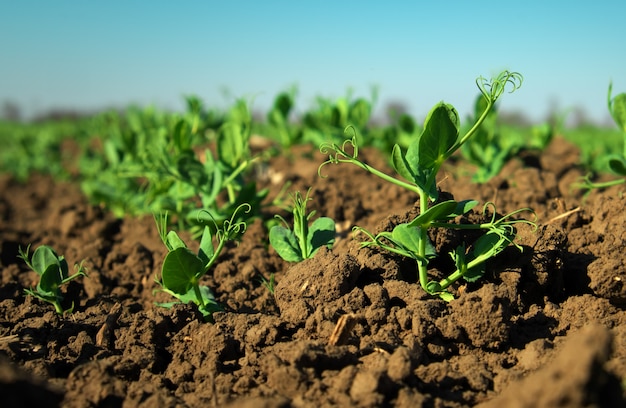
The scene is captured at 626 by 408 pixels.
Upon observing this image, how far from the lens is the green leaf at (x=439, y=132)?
86.7 inches

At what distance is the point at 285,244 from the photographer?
2721 millimetres

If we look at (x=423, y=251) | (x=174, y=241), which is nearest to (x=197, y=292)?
(x=174, y=241)

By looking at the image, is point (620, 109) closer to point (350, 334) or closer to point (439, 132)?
point (439, 132)

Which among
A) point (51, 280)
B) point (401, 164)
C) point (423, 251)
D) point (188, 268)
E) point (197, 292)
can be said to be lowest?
point (51, 280)

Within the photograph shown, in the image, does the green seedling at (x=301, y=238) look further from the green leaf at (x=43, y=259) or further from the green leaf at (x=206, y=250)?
the green leaf at (x=43, y=259)

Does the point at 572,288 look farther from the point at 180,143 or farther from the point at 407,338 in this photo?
the point at 180,143

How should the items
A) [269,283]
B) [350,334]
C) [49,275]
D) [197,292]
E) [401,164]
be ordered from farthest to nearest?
[269,283]
[49,275]
[197,292]
[401,164]
[350,334]

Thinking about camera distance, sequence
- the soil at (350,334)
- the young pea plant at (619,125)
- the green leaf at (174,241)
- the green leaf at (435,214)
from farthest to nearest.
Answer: the young pea plant at (619,125) → the green leaf at (174,241) → the green leaf at (435,214) → the soil at (350,334)

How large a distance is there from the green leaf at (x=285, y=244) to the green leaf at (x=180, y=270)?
1.31 ft

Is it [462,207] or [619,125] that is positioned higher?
[619,125]

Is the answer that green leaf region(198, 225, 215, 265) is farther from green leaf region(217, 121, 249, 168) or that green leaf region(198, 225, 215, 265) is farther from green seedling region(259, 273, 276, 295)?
green leaf region(217, 121, 249, 168)

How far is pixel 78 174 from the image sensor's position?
27.5 feet

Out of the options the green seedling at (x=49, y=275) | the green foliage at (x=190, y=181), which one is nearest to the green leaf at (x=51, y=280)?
the green seedling at (x=49, y=275)

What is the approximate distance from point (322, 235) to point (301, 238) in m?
0.10
